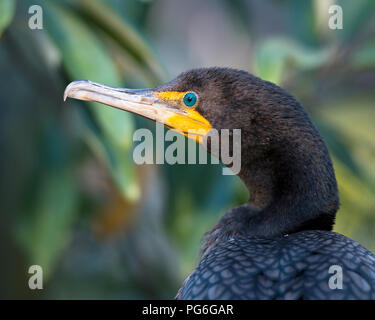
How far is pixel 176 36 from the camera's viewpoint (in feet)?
13.9

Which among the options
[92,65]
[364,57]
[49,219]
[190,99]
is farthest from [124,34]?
[364,57]

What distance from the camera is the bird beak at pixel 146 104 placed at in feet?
6.79

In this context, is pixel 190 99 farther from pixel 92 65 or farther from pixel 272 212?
pixel 92 65

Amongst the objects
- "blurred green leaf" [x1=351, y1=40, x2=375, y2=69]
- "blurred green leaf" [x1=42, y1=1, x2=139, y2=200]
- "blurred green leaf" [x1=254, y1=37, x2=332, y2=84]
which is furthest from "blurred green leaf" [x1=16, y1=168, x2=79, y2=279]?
"blurred green leaf" [x1=351, y1=40, x2=375, y2=69]

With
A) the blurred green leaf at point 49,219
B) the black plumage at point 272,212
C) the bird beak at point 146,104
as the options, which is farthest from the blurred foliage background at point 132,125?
the black plumage at point 272,212

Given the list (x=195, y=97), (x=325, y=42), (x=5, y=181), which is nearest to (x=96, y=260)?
(x=5, y=181)

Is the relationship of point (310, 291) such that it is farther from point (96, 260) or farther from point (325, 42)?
point (96, 260)

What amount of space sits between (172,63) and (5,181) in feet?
3.84

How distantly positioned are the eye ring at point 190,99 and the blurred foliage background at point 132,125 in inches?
21.3

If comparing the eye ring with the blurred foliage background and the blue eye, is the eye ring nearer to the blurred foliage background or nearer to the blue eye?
the blue eye

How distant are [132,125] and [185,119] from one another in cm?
78

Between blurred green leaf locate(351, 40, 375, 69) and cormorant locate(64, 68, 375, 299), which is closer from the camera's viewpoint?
cormorant locate(64, 68, 375, 299)

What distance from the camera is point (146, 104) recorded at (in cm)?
212

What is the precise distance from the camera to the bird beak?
207cm
